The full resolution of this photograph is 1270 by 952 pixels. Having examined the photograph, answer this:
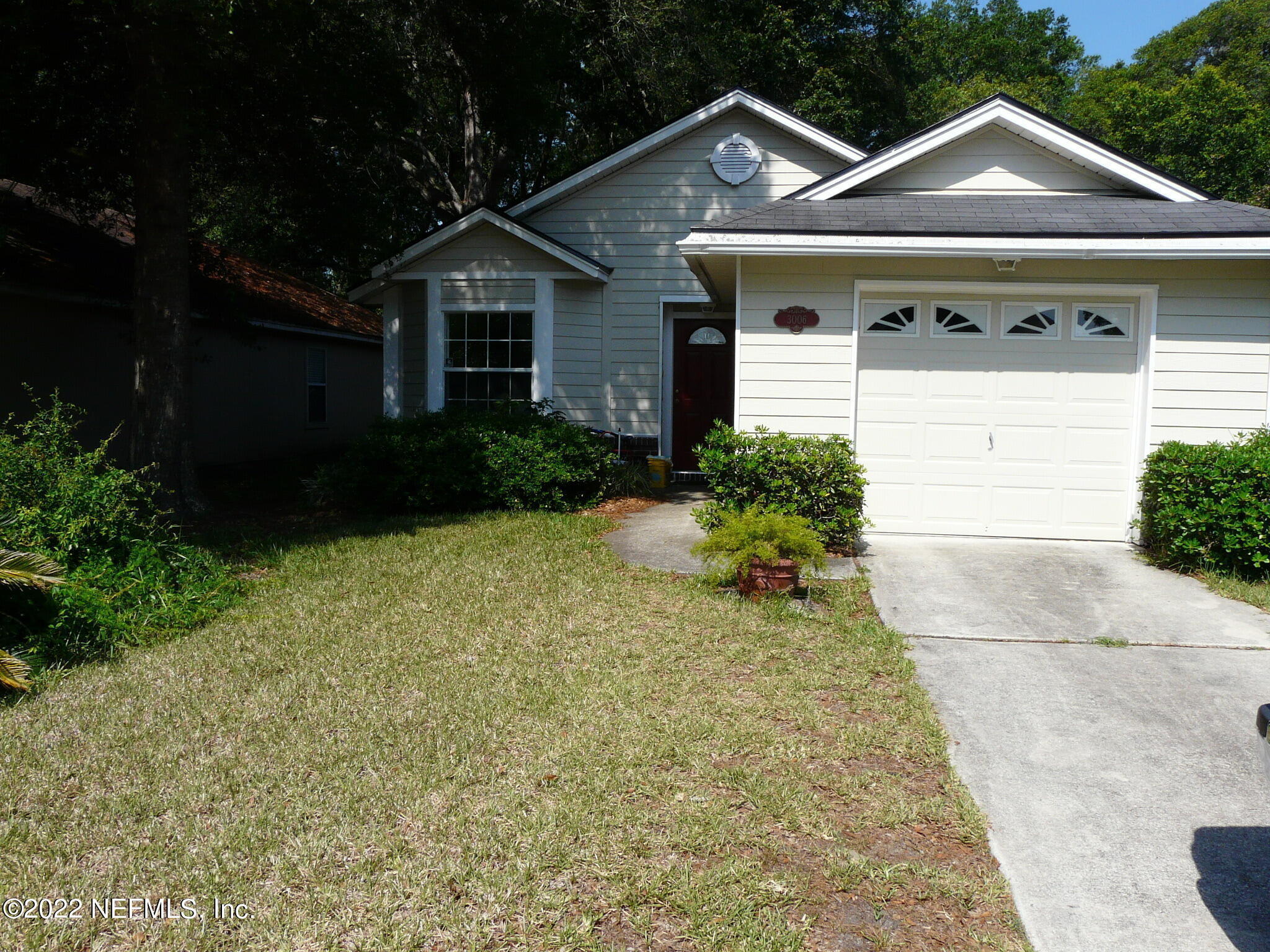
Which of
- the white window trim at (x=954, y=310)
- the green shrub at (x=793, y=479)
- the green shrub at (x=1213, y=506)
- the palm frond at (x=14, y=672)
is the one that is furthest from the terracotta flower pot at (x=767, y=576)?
the palm frond at (x=14, y=672)

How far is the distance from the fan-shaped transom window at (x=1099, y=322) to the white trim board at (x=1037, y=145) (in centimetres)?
150

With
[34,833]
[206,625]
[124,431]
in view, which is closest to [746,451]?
[206,625]

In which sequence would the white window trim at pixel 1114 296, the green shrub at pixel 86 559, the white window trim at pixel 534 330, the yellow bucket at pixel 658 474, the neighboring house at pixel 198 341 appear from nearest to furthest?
the green shrub at pixel 86 559 < the white window trim at pixel 1114 296 < the neighboring house at pixel 198 341 < the white window trim at pixel 534 330 < the yellow bucket at pixel 658 474

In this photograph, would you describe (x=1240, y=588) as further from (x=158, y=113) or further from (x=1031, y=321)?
(x=158, y=113)

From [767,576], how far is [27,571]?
473 cm

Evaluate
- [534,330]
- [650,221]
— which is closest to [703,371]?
[650,221]

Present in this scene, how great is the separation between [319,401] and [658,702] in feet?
56.7

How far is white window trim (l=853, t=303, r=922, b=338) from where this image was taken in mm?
8977

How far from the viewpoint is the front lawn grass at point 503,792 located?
2.98 m

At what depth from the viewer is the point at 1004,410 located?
29.4 ft

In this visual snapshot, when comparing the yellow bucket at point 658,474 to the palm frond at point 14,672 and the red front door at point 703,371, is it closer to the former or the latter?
the red front door at point 703,371

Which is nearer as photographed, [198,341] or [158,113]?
[158,113]

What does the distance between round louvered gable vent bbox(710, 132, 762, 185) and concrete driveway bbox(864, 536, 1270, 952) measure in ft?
26.2

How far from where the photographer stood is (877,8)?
70.0ft
